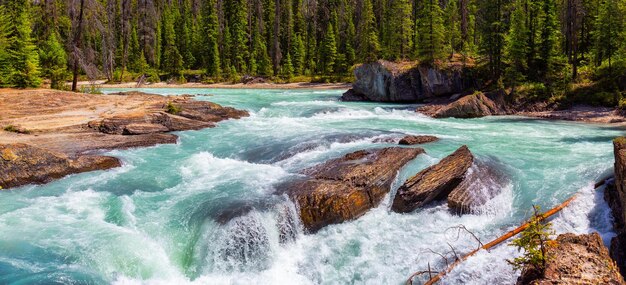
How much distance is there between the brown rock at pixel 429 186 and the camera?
42.1ft

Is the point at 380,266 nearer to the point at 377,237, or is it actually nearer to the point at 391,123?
the point at 377,237

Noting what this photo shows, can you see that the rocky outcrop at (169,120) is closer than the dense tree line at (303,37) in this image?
Yes

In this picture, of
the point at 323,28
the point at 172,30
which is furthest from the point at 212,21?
the point at 323,28

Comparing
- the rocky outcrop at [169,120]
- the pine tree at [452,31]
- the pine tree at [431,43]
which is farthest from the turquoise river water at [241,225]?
the pine tree at [452,31]

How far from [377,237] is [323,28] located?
9145 cm

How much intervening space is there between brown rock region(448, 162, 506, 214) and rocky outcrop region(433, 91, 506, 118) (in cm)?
1928

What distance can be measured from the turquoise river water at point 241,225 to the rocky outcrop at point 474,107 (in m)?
14.8

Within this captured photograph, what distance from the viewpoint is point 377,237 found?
454 inches

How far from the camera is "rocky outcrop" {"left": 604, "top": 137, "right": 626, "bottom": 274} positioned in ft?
29.8

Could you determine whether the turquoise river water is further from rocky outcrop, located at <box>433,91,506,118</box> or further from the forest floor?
the forest floor

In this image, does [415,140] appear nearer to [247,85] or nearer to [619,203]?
[619,203]

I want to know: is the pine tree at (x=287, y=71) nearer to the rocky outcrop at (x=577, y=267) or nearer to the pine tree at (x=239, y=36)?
the pine tree at (x=239, y=36)

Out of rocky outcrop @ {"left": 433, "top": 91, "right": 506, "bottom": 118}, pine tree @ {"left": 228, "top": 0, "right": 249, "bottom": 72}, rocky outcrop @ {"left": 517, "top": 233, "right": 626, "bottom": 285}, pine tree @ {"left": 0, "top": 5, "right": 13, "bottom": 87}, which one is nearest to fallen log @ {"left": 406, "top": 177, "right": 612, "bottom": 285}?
rocky outcrop @ {"left": 517, "top": 233, "right": 626, "bottom": 285}

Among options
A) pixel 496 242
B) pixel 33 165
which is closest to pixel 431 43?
pixel 496 242
